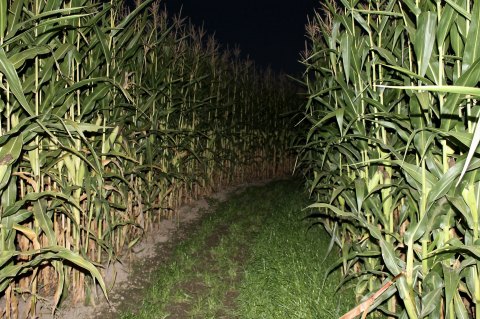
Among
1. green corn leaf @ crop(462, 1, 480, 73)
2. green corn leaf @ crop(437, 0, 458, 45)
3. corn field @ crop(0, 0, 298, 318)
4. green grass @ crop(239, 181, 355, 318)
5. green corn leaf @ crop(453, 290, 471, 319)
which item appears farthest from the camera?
green grass @ crop(239, 181, 355, 318)

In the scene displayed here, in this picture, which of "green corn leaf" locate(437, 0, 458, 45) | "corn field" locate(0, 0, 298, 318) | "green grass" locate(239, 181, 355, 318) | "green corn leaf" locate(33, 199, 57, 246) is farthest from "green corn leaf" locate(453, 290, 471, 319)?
"green corn leaf" locate(33, 199, 57, 246)

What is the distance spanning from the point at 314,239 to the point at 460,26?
3.94m

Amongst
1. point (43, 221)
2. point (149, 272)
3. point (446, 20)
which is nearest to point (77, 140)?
point (43, 221)

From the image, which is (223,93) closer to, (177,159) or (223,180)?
(223,180)

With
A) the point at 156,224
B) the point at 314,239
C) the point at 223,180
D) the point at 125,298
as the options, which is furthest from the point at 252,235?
the point at 223,180

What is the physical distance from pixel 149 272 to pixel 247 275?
1.15 metres

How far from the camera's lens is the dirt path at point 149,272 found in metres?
3.66

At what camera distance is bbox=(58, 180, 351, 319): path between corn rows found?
364 cm

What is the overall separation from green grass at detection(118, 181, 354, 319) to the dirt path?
2 centimetres

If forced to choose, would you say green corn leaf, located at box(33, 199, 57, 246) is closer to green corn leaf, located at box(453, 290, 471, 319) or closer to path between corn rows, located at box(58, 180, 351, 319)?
path between corn rows, located at box(58, 180, 351, 319)

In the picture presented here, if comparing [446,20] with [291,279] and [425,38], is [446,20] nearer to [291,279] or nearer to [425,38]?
[425,38]

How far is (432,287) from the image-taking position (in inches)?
84.5

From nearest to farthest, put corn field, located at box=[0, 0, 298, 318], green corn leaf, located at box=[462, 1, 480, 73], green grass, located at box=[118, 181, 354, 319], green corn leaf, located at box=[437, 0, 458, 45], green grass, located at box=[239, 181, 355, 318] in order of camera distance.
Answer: green corn leaf, located at box=[462, 1, 480, 73], green corn leaf, located at box=[437, 0, 458, 45], corn field, located at box=[0, 0, 298, 318], green grass, located at box=[239, 181, 355, 318], green grass, located at box=[118, 181, 354, 319]

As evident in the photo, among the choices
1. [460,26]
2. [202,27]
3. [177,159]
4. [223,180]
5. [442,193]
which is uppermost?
[202,27]
